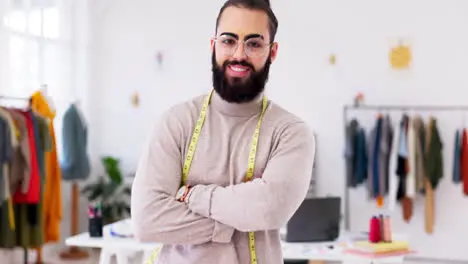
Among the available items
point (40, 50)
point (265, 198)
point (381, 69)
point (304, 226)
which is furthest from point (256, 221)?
point (40, 50)

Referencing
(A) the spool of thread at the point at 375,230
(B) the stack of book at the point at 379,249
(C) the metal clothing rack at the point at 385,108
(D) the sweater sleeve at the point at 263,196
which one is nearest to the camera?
(D) the sweater sleeve at the point at 263,196

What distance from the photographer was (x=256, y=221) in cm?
172

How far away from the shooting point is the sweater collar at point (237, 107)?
71.7 inches

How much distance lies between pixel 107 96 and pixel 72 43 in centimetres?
71

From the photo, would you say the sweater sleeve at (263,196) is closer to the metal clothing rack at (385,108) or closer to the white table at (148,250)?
the white table at (148,250)

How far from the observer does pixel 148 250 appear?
4012mm

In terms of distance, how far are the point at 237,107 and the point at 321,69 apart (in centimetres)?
520

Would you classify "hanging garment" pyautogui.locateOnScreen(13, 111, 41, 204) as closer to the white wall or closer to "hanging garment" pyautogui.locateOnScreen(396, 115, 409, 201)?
the white wall

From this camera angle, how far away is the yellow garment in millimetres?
5984

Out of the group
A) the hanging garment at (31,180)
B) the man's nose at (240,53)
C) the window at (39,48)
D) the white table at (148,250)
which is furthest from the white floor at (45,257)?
the man's nose at (240,53)

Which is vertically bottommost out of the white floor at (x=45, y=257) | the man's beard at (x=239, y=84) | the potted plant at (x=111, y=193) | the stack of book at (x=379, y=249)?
the white floor at (x=45, y=257)

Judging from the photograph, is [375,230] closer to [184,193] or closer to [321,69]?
[184,193]

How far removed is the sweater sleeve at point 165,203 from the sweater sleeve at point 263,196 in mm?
39

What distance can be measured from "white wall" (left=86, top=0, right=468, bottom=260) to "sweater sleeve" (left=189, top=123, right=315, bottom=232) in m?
5.07
